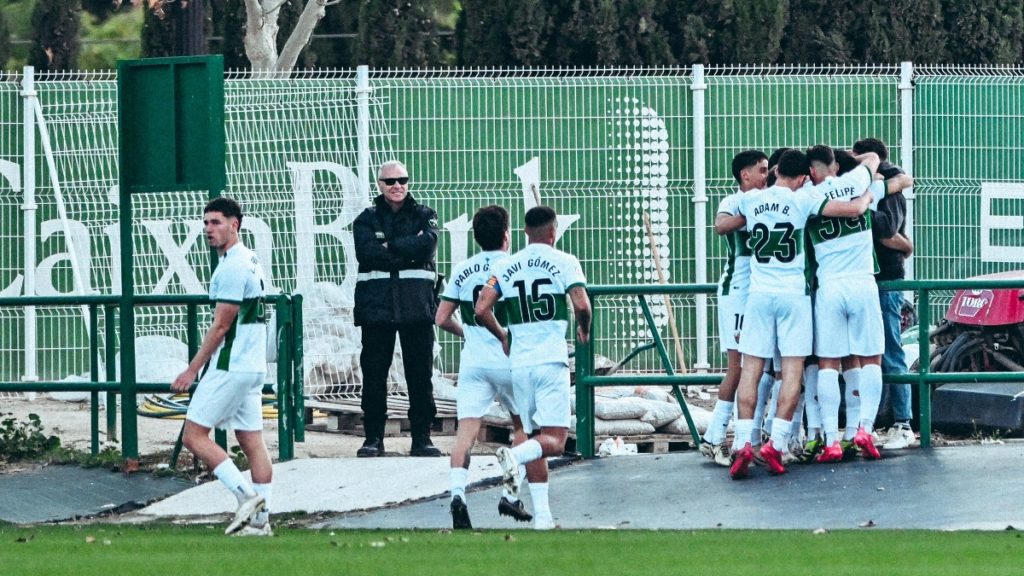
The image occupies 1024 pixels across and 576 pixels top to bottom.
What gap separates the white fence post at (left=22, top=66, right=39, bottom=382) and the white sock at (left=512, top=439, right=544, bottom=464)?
8.87m


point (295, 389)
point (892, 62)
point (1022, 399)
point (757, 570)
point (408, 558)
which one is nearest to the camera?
point (757, 570)

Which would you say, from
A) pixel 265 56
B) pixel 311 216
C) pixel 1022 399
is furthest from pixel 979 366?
pixel 265 56

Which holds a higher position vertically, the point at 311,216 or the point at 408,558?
the point at 311,216

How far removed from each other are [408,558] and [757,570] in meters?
1.62

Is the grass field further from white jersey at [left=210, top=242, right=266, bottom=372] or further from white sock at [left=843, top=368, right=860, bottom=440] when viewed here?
white sock at [left=843, top=368, right=860, bottom=440]

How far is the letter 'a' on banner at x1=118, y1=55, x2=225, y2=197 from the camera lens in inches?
522

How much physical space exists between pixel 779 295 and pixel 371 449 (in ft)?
10.4

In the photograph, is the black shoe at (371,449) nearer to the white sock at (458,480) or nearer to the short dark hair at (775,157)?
the white sock at (458,480)

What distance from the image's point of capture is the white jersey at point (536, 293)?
10945 millimetres

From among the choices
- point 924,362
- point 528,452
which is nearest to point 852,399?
point 924,362

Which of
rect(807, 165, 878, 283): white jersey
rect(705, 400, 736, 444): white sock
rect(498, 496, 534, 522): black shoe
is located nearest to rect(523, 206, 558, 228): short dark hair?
rect(498, 496, 534, 522): black shoe

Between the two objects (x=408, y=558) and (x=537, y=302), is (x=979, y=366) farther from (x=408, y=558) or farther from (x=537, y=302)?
(x=408, y=558)

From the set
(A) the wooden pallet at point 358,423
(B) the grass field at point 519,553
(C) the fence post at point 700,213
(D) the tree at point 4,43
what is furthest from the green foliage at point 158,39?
(B) the grass field at point 519,553

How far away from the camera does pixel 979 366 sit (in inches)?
582
